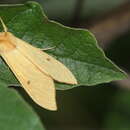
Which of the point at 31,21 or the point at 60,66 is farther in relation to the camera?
the point at 60,66

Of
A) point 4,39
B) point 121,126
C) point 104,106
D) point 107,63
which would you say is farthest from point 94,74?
point 104,106

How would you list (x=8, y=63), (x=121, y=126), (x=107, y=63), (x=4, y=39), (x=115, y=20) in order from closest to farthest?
(x=107, y=63)
(x=8, y=63)
(x=4, y=39)
(x=115, y=20)
(x=121, y=126)

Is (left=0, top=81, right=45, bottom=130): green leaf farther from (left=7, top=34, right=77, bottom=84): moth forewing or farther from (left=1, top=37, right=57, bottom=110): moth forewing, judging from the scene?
(left=1, top=37, right=57, bottom=110): moth forewing

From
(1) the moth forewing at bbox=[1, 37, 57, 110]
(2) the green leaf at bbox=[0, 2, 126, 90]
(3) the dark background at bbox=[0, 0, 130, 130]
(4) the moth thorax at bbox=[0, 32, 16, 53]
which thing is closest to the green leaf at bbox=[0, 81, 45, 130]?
(2) the green leaf at bbox=[0, 2, 126, 90]

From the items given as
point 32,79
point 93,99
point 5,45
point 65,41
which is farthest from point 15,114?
point 93,99

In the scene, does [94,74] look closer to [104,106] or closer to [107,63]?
[107,63]

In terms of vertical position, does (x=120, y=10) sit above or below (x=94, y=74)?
below

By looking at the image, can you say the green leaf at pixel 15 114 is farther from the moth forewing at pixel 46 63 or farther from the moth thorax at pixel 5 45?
the moth thorax at pixel 5 45

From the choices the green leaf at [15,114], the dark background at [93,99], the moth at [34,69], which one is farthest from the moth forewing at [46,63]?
the dark background at [93,99]
